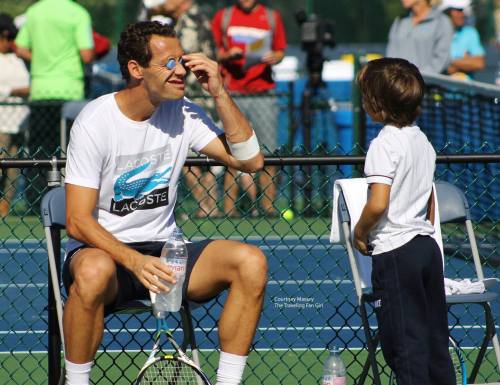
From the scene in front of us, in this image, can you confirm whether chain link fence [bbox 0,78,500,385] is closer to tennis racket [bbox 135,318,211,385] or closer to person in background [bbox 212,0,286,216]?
person in background [bbox 212,0,286,216]

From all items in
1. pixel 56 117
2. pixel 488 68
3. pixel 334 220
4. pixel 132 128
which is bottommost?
pixel 488 68

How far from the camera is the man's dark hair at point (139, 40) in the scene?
5.47 metres

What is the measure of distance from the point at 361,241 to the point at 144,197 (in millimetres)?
941

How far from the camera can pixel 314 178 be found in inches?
502

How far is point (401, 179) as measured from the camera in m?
5.16

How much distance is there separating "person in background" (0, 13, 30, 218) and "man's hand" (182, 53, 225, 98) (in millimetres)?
6568

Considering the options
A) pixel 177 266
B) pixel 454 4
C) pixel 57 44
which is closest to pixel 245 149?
pixel 177 266

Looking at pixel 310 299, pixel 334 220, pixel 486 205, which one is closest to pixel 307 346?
pixel 310 299

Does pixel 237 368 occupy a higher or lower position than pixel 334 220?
lower

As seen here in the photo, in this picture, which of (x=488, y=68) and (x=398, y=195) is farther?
(x=488, y=68)

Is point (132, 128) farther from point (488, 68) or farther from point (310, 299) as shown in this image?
point (488, 68)

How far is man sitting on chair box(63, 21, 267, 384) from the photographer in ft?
16.8

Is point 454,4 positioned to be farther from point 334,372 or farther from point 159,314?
point 159,314

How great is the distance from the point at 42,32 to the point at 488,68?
353 inches
